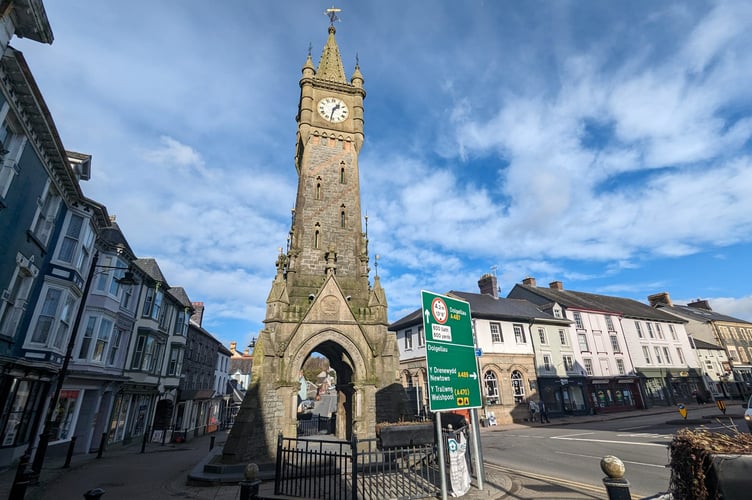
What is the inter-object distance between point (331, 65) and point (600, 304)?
39512 millimetres

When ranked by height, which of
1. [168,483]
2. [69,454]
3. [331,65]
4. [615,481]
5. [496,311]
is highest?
[331,65]

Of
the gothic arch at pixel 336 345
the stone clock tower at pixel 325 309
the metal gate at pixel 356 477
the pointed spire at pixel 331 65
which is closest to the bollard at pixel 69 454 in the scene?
the stone clock tower at pixel 325 309

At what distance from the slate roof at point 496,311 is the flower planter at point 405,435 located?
1936 cm

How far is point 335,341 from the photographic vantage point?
15523 mm

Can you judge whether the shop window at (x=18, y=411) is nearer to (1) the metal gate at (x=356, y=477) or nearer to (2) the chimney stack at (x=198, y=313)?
(1) the metal gate at (x=356, y=477)

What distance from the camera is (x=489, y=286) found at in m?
35.7

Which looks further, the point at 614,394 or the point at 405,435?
the point at 614,394

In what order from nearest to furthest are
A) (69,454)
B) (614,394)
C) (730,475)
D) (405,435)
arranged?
(730,475), (405,435), (69,454), (614,394)

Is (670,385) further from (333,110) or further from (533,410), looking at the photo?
(333,110)

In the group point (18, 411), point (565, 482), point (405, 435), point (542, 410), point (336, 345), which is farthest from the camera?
point (542, 410)

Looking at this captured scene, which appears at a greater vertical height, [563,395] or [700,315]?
[700,315]

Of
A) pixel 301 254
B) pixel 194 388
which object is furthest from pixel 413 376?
pixel 194 388

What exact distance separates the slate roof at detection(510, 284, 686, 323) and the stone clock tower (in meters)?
26.8

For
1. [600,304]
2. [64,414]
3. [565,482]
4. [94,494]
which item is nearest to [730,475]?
[565,482]
